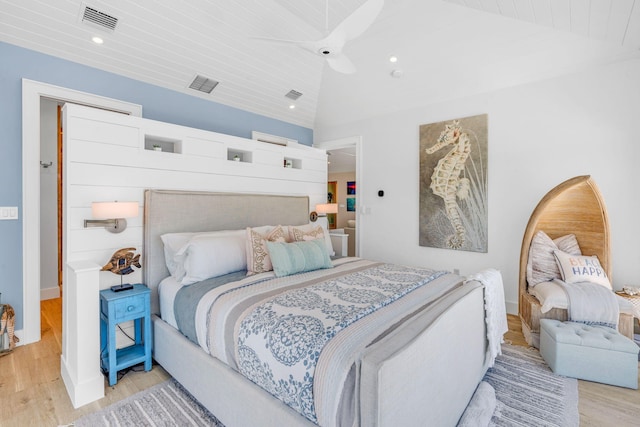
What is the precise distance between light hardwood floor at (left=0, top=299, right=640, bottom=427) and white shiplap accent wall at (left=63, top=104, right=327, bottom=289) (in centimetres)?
75

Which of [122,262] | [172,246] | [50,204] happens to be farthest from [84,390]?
[50,204]

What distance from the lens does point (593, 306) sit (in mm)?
2414

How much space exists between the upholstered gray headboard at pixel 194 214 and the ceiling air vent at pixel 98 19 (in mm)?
1540

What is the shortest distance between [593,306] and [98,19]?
4.85 meters

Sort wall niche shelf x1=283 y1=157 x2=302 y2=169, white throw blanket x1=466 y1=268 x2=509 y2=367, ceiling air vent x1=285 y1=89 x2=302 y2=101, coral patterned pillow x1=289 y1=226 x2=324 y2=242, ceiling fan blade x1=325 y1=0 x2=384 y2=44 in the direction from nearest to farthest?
ceiling fan blade x1=325 y1=0 x2=384 y2=44 → white throw blanket x1=466 y1=268 x2=509 y2=367 → coral patterned pillow x1=289 y1=226 x2=324 y2=242 → wall niche shelf x1=283 y1=157 x2=302 y2=169 → ceiling air vent x1=285 y1=89 x2=302 y2=101

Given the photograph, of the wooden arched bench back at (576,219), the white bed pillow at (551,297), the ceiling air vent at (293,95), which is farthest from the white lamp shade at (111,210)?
the wooden arched bench back at (576,219)

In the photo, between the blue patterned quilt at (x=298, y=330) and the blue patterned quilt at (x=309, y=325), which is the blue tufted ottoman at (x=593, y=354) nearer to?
the blue patterned quilt at (x=309, y=325)

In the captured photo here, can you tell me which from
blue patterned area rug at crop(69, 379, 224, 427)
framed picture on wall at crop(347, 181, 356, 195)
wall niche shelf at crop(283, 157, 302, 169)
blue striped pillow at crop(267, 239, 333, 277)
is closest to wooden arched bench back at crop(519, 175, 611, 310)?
blue striped pillow at crop(267, 239, 333, 277)

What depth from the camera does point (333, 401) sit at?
1154 millimetres

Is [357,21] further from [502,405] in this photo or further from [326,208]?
[502,405]

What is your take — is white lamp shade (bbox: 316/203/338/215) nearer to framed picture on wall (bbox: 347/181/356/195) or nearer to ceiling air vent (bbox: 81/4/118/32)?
ceiling air vent (bbox: 81/4/118/32)

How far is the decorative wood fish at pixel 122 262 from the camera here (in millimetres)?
2252

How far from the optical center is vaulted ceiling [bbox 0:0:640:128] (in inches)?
97.7

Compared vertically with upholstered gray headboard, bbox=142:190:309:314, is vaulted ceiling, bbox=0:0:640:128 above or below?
above
